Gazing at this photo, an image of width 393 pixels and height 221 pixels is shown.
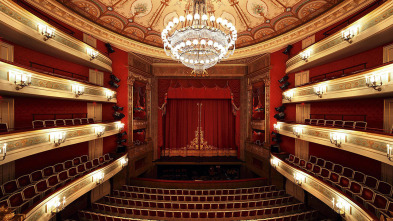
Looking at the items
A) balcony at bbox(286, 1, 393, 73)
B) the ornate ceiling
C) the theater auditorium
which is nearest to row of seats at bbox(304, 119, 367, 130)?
the theater auditorium

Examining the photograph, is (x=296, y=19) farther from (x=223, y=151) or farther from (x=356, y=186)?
(x=223, y=151)

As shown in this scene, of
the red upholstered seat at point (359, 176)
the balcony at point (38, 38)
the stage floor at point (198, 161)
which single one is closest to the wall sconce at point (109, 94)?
the balcony at point (38, 38)

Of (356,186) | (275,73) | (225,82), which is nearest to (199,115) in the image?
(225,82)

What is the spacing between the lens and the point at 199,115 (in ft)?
41.1

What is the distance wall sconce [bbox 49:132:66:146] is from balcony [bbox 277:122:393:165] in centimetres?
890

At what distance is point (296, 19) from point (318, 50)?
194 centimetres

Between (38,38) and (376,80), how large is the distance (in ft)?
31.3

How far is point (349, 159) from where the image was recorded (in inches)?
246

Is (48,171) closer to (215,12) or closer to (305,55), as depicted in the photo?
(215,12)

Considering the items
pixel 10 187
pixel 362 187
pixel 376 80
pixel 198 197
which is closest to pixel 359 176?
pixel 362 187

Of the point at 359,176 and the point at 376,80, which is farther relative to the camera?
the point at 359,176

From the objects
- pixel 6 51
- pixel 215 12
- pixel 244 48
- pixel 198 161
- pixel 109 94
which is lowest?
pixel 198 161

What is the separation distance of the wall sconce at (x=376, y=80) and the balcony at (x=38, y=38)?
9.43m

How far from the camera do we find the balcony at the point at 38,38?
430cm
